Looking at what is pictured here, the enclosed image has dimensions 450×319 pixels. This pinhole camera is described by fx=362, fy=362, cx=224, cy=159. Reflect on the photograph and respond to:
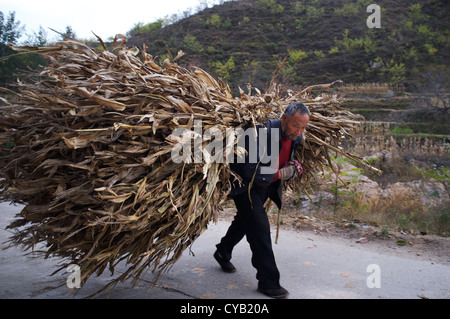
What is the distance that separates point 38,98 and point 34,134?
0.93ft

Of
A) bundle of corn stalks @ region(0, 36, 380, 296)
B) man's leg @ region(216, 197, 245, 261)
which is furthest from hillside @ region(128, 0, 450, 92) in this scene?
bundle of corn stalks @ region(0, 36, 380, 296)

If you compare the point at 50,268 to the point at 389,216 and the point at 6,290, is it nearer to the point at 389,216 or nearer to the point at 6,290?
the point at 6,290

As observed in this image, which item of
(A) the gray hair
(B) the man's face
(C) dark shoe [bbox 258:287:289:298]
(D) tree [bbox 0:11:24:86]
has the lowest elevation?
(C) dark shoe [bbox 258:287:289:298]

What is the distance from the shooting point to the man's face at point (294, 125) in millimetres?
3006

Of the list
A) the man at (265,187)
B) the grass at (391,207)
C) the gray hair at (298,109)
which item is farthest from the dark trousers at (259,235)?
the grass at (391,207)

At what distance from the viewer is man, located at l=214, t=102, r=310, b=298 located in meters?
3.08

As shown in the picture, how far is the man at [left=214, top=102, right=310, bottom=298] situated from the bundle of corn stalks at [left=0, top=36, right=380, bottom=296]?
0.84 feet

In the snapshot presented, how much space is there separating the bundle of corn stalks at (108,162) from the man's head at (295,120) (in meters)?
0.53

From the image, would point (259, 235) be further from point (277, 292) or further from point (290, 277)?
point (290, 277)

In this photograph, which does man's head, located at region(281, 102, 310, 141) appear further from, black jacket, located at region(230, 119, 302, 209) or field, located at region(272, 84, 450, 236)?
field, located at region(272, 84, 450, 236)

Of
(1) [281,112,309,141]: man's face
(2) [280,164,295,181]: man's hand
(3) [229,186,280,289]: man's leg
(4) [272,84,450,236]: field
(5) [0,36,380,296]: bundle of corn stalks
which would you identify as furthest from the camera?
(4) [272,84,450,236]: field

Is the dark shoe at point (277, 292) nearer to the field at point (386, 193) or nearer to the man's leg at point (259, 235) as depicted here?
the man's leg at point (259, 235)

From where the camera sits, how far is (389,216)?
5797 mm

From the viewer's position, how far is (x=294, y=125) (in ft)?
9.98
